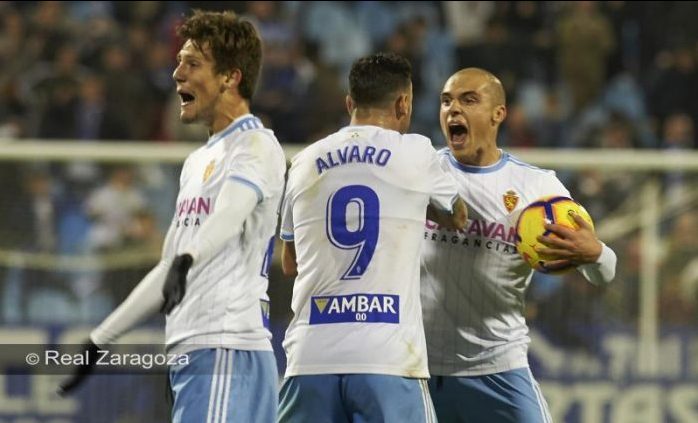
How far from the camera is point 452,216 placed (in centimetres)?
538

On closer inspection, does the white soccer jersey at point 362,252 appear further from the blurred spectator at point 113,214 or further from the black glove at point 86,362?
the blurred spectator at point 113,214

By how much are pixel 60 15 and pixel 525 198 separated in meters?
7.38

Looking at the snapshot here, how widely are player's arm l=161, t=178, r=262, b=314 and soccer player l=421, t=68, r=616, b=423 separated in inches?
58.7

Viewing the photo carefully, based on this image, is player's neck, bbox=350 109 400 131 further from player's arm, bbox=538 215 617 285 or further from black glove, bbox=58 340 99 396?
black glove, bbox=58 340 99 396

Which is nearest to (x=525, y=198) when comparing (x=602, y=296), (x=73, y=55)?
(x=602, y=296)

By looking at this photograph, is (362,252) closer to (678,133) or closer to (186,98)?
(186,98)

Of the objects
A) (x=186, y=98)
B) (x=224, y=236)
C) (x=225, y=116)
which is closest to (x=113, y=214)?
(x=186, y=98)

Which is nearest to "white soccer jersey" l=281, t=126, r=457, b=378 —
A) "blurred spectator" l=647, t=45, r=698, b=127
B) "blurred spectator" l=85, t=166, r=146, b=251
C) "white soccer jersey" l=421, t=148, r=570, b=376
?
"white soccer jersey" l=421, t=148, r=570, b=376

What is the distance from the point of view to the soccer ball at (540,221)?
5.57 metres

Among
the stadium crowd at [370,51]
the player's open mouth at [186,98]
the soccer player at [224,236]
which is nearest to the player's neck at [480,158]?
the soccer player at [224,236]

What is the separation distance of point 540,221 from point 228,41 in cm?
157

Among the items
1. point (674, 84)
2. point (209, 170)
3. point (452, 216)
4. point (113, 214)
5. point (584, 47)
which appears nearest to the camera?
point (209, 170)

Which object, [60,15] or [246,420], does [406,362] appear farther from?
[60,15]

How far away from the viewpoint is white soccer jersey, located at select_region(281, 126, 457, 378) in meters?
4.98
